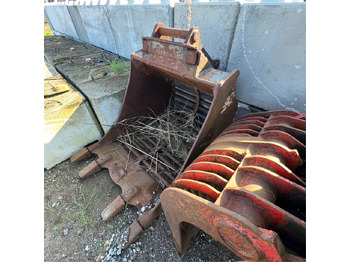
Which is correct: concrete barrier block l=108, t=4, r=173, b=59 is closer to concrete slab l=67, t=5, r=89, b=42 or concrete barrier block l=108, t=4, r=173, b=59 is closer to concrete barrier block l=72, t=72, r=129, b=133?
concrete barrier block l=72, t=72, r=129, b=133

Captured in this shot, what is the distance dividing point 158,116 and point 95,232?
171 centimetres

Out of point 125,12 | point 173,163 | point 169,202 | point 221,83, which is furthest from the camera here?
point 125,12

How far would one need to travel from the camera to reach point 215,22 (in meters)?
1.95

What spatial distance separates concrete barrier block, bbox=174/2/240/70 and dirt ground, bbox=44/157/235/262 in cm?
197

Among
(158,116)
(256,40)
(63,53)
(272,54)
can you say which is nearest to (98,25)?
(63,53)

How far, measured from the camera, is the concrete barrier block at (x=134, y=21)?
8.32 ft

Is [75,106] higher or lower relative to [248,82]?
lower

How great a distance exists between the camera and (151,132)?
270cm

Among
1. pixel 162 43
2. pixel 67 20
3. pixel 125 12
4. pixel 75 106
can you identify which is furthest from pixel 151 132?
pixel 67 20

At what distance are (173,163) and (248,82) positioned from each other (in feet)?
4.30

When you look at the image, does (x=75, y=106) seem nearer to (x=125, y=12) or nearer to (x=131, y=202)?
(x=131, y=202)

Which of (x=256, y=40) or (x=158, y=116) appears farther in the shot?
(x=158, y=116)

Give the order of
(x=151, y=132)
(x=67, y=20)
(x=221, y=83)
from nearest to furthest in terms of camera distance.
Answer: (x=221, y=83), (x=151, y=132), (x=67, y=20)

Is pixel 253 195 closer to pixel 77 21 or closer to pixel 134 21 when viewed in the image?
Result: pixel 134 21
